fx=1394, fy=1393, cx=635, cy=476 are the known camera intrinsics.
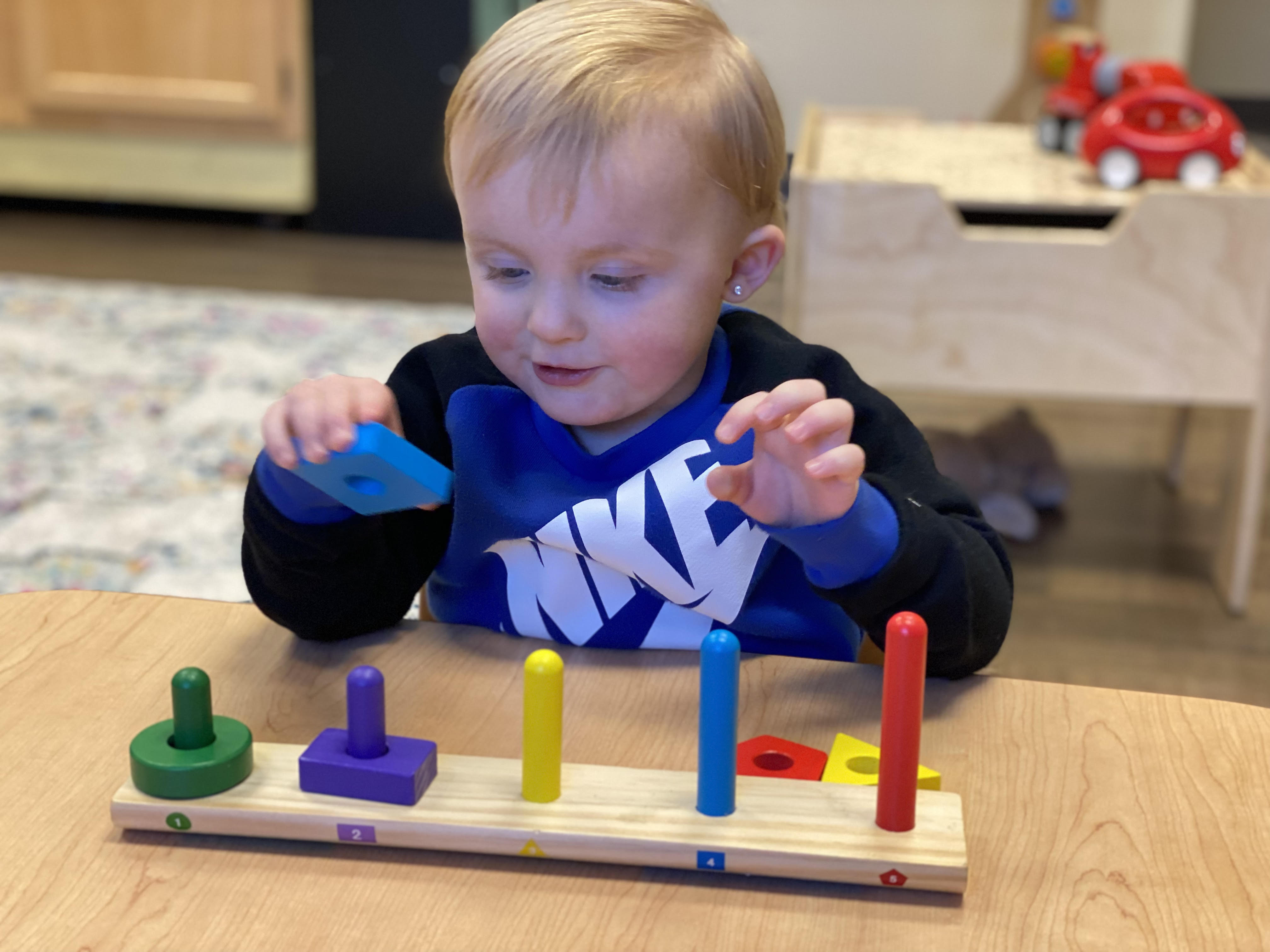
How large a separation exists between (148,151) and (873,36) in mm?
1830

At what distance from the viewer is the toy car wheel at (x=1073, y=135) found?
76.8 inches

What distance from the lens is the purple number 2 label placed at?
46 cm

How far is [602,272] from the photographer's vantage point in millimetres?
614

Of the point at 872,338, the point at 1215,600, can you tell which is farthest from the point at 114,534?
the point at 1215,600

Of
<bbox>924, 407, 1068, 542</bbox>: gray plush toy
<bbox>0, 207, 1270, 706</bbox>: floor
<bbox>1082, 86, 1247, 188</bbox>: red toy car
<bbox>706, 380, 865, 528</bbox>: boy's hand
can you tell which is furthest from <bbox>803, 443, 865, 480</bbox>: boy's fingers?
<bbox>924, 407, 1068, 542</bbox>: gray plush toy

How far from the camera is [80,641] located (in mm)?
618

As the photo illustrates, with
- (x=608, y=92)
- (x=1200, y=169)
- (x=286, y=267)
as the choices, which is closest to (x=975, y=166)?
(x=1200, y=169)

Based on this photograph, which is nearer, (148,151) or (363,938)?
(363,938)

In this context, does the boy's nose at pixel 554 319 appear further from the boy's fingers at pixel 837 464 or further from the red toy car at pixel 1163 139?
the red toy car at pixel 1163 139

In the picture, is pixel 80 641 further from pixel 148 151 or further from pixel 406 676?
pixel 148 151

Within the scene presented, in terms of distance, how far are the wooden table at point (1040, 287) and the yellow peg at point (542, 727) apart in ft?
3.82

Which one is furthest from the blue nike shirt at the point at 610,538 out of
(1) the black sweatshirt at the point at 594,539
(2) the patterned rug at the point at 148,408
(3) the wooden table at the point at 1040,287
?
(3) the wooden table at the point at 1040,287

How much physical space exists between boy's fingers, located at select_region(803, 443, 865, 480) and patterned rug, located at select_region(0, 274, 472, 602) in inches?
38.6

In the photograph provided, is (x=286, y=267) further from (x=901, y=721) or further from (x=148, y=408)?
(x=901, y=721)
